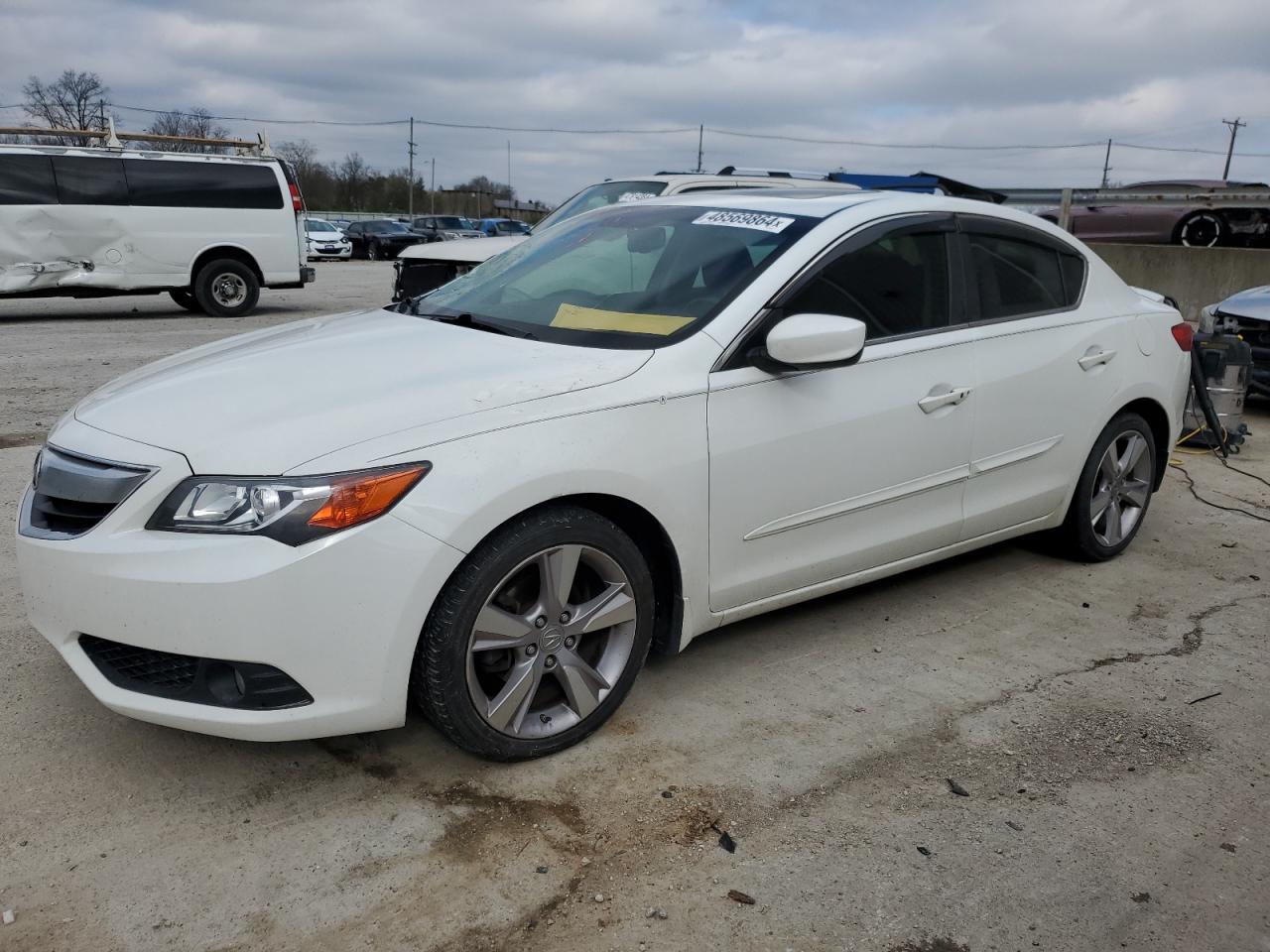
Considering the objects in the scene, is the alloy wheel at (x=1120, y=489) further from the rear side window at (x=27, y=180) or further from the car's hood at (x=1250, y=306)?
the rear side window at (x=27, y=180)

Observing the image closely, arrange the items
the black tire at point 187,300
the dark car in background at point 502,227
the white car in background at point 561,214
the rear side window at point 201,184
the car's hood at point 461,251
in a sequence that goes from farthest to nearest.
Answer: the dark car in background at point 502,227
the black tire at point 187,300
the rear side window at point 201,184
the car's hood at point 461,251
the white car in background at point 561,214

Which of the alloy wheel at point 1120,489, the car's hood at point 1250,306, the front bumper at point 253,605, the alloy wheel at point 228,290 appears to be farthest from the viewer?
the alloy wheel at point 228,290

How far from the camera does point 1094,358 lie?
4449mm

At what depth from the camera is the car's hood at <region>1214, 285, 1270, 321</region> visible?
26.2 feet

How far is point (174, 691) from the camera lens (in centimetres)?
270

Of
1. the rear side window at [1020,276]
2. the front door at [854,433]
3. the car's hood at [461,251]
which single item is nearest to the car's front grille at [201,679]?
the front door at [854,433]

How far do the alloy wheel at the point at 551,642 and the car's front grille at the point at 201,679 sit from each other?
1.56ft

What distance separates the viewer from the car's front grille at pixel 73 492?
8.89 feet

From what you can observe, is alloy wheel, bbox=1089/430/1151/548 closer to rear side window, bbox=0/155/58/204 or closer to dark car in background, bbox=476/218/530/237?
rear side window, bbox=0/155/58/204

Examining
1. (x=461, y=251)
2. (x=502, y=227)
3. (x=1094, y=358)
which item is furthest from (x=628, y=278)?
(x=502, y=227)

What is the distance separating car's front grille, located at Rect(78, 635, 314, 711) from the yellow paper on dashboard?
1440mm

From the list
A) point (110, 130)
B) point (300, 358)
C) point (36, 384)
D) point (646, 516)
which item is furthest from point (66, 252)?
point (646, 516)

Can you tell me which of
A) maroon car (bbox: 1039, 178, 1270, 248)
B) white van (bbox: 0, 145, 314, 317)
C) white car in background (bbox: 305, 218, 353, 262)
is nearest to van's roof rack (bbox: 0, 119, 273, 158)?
white van (bbox: 0, 145, 314, 317)

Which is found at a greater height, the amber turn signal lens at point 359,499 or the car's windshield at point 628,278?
the car's windshield at point 628,278
